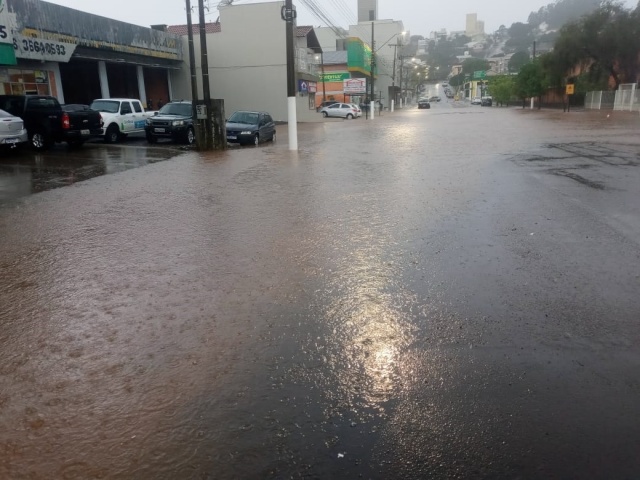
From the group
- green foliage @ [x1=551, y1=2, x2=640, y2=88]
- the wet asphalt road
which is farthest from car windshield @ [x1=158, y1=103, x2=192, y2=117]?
green foliage @ [x1=551, y1=2, x2=640, y2=88]

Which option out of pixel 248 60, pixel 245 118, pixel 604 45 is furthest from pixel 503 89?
pixel 245 118

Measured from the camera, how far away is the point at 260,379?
3.66 m

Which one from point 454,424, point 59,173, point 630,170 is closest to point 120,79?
point 59,173

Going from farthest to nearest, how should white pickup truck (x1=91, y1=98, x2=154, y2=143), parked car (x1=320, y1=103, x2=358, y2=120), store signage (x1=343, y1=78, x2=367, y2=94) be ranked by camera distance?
1. store signage (x1=343, y1=78, x2=367, y2=94)
2. parked car (x1=320, y1=103, x2=358, y2=120)
3. white pickup truck (x1=91, y1=98, x2=154, y2=143)

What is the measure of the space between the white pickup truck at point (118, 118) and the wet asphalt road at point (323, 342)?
45.7 feet

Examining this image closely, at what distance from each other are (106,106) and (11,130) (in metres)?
6.49

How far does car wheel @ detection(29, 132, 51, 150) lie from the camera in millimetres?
18111

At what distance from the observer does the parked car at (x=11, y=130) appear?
627 inches

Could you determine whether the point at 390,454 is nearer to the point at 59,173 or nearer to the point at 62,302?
the point at 62,302

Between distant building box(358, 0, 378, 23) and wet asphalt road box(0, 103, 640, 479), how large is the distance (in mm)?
123379

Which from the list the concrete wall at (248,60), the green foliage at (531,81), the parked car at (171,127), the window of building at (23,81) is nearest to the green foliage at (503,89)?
the green foliage at (531,81)

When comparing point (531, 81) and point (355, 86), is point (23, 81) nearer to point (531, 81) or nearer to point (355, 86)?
point (355, 86)

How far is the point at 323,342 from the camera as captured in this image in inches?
164

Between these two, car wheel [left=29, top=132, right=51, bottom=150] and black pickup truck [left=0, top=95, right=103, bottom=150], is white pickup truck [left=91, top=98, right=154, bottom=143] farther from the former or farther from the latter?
car wheel [left=29, top=132, right=51, bottom=150]
